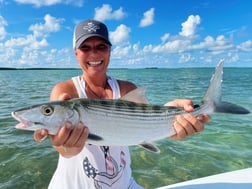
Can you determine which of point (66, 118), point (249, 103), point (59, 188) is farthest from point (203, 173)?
point (249, 103)

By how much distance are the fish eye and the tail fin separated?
5.25 feet

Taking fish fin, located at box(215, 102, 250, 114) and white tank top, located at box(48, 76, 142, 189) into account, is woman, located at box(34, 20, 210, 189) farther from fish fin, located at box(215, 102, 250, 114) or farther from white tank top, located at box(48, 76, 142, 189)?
fish fin, located at box(215, 102, 250, 114)

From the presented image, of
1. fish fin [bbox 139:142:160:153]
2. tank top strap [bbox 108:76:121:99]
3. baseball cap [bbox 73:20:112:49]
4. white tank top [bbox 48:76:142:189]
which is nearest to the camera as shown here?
fish fin [bbox 139:142:160:153]

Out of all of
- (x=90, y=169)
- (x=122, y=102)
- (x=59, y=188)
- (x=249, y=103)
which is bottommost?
(x=249, y=103)

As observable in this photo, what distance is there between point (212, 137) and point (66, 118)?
7.19 meters

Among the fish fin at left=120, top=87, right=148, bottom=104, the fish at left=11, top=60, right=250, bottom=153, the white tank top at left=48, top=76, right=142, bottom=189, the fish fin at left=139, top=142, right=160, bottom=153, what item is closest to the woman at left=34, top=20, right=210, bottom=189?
the white tank top at left=48, top=76, right=142, bottom=189

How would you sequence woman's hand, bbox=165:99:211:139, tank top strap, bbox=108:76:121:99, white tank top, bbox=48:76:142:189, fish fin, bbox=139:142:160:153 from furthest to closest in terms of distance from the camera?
tank top strap, bbox=108:76:121:99 → white tank top, bbox=48:76:142:189 → woman's hand, bbox=165:99:211:139 → fish fin, bbox=139:142:160:153

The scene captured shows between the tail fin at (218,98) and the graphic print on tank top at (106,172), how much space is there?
→ 45.1 inches

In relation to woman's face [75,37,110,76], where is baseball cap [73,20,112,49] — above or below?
above

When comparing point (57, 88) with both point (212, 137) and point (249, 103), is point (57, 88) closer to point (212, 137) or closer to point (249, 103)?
point (212, 137)

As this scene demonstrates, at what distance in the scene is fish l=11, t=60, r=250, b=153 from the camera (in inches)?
99.8

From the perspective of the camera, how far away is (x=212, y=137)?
29.5 ft

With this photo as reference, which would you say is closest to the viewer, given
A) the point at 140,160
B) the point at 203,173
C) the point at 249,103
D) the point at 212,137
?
the point at 203,173

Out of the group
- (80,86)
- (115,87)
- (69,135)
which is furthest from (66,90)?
(69,135)
